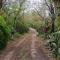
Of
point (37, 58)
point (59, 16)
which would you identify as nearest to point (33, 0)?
point (59, 16)

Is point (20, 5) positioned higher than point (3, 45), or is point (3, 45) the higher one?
point (20, 5)

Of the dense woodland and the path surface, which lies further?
the dense woodland

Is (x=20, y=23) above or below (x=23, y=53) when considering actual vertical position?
below

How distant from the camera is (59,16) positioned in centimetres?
2525

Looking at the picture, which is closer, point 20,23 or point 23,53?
point 23,53

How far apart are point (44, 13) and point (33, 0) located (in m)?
8.82

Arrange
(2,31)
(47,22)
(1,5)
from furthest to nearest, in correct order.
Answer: (47,22)
(1,5)
(2,31)

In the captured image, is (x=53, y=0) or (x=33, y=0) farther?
(x=33, y=0)

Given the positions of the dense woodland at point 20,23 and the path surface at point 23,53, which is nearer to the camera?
the path surface at point 23,53

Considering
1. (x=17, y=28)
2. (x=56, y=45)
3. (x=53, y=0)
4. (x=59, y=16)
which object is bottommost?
(x=17, y=28)

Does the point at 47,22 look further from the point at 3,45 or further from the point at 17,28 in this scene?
the point at 3,45

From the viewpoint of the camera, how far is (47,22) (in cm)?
3819

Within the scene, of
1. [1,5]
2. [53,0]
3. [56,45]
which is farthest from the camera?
[1,5]

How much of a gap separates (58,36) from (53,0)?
32.4 ft
